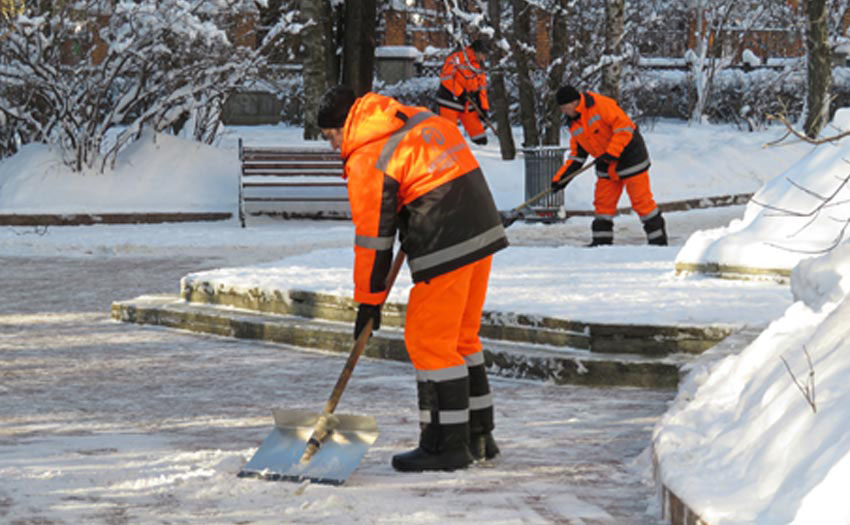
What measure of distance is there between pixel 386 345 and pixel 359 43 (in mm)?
14025

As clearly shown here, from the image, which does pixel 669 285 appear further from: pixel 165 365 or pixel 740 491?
pixel 740 491

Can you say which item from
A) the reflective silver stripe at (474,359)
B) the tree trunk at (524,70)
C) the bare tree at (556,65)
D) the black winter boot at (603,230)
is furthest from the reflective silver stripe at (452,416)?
the tree trunk at (524,70)

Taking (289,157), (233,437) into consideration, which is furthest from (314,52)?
(233,437)

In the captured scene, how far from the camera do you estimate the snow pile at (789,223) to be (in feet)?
30.3

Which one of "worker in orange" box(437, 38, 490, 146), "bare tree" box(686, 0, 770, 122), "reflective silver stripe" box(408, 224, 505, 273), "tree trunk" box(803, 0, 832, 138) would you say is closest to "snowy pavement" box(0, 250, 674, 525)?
"reflective silver stripe" box(408, 224, 505, 273)

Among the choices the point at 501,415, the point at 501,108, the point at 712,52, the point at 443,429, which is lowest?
the point at 501,415

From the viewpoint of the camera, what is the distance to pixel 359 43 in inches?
870

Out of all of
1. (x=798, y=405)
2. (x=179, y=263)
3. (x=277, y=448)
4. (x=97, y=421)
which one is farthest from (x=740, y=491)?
(x=179, y=263)

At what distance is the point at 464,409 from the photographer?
18.8 feet

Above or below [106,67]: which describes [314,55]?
above

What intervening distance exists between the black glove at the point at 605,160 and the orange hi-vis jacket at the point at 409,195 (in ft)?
20.5

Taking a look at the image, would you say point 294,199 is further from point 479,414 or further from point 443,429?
point 443,429

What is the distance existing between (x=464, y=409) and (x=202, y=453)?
3.82ft

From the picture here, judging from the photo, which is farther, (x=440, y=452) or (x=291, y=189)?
(x=291, y=189)
